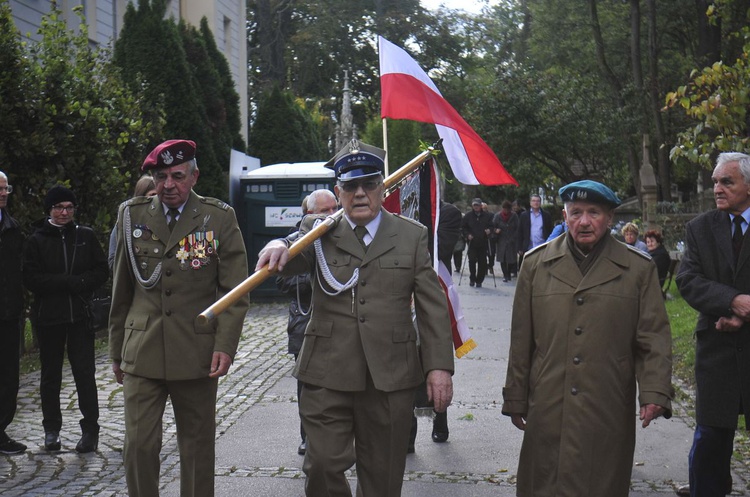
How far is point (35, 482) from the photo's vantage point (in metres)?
6.76

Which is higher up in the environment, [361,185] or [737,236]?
[361,185]

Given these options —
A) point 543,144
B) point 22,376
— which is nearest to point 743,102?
point 22,376

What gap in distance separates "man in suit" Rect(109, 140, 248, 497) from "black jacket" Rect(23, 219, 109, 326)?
8.27ft

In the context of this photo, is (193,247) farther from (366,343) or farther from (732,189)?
(732,189)

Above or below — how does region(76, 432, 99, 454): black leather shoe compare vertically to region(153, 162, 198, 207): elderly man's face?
below

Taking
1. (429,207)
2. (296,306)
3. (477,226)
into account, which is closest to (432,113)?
(429,207)

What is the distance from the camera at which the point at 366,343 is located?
4.79m

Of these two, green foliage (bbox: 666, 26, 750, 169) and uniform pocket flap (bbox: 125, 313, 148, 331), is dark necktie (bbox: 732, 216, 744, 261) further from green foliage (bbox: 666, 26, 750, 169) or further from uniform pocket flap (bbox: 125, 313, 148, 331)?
uniform pocket flap (bbox: 125, 313, 148, 331)

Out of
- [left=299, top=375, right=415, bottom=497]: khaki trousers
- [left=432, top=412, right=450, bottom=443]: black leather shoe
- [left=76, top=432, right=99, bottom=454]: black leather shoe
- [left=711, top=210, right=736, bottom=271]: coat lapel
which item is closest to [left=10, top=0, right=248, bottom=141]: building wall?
[left=76, top=432, right=99, bottom=454]: black leather shoe

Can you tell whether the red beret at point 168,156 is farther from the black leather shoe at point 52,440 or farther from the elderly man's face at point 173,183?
the black leather shoe at point 52,440

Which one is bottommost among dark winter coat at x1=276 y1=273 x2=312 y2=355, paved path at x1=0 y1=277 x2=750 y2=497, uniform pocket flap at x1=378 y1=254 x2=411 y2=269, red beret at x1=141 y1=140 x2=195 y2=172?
paved path at x1=0 y1=277 x2=750 y2=497

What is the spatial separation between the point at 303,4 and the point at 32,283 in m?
46.8

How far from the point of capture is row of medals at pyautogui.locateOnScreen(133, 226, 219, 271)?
5.31m

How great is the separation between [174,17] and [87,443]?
1653 centimetres
